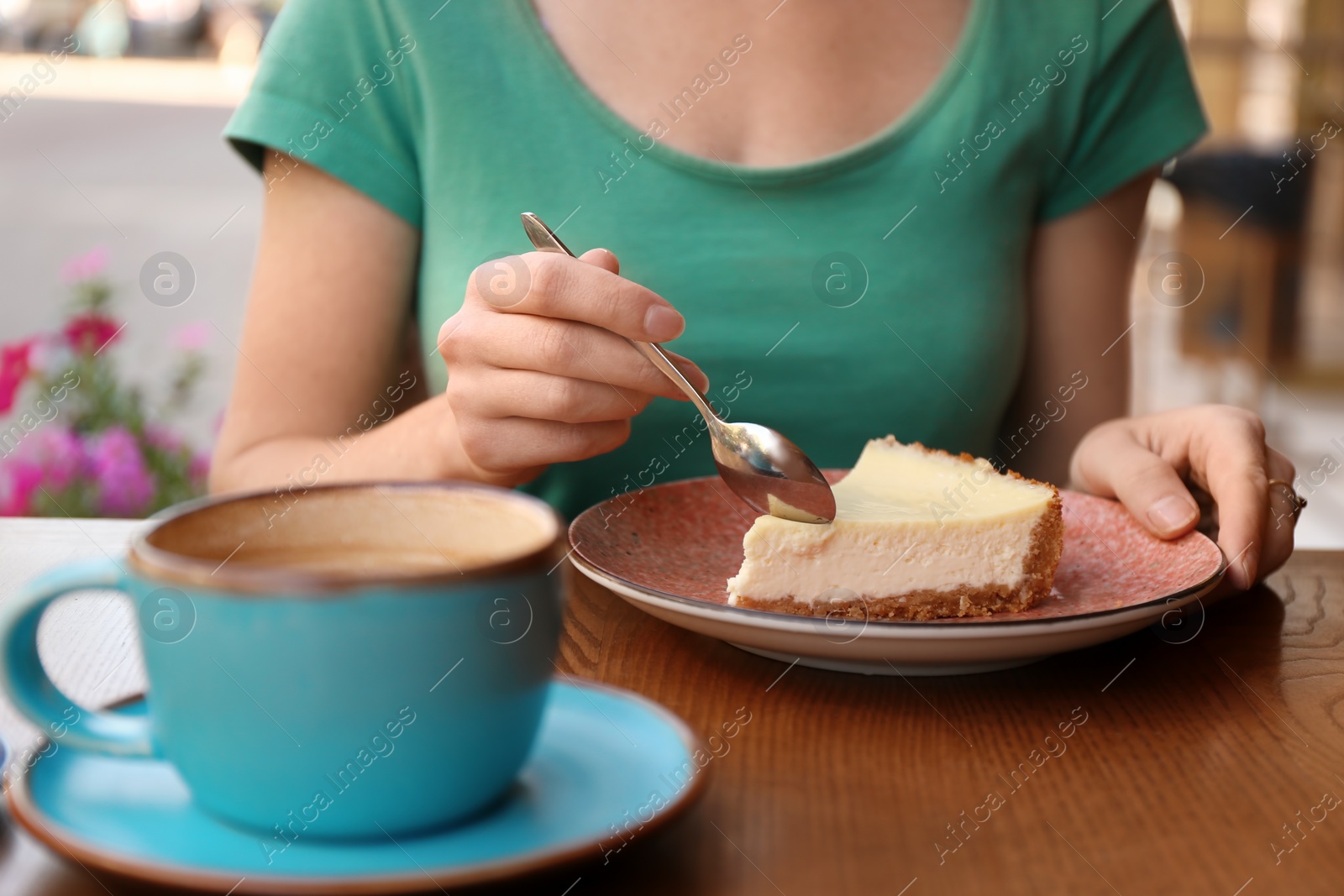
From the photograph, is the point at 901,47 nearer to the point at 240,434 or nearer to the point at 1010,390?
the point at 1010,390

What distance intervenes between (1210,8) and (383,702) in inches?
251

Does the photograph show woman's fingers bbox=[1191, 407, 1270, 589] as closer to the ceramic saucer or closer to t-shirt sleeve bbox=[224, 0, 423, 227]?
the ceramic saucer

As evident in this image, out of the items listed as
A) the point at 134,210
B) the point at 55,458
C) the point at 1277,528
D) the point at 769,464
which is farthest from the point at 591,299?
A: the point at 134,210

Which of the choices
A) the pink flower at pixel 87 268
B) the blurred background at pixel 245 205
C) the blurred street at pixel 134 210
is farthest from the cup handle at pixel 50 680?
the blurred street at pixel 134 210

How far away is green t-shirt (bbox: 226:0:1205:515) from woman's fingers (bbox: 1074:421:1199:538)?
200mm

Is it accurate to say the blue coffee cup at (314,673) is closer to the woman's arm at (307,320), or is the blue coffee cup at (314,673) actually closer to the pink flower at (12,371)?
the woman's arm at (307,320)

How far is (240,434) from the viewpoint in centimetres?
105

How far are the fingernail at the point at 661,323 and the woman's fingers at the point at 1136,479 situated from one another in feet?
1.18

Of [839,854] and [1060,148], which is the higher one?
[1060,148]

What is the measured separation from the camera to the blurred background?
12.2 ft

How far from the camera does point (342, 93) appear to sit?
108 centimetres

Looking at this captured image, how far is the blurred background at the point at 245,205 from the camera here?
372 centimetres

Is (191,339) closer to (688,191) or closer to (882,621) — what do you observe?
(688,191)

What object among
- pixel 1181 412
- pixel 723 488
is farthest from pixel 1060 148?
pixel 723 488
